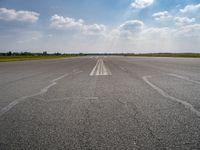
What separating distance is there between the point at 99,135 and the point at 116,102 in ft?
6.53

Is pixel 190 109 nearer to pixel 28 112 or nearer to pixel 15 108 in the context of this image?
pixel 28 112

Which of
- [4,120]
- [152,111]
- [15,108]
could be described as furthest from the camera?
[15,108]

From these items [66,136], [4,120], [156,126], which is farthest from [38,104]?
[156,126]

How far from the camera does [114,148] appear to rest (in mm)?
2346

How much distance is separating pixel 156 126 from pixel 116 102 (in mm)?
1711

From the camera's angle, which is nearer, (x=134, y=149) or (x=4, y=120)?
(x=134, y=149)

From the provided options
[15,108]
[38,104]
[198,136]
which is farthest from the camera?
[38,104]

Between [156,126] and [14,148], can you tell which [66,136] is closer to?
[14,148]

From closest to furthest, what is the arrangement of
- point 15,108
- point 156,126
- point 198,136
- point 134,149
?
point 134,149
point 198,136
point 156,126
point 15,108

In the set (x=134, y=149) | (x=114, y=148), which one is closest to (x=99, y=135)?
(x=114, y=148)

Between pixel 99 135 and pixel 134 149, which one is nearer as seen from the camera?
pixel 134 149

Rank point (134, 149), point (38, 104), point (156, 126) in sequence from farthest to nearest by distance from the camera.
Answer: point (38, 104) < point (156, 126) < point (134, 149)

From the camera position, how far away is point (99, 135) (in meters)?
2.72

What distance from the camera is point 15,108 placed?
4.24 meters
